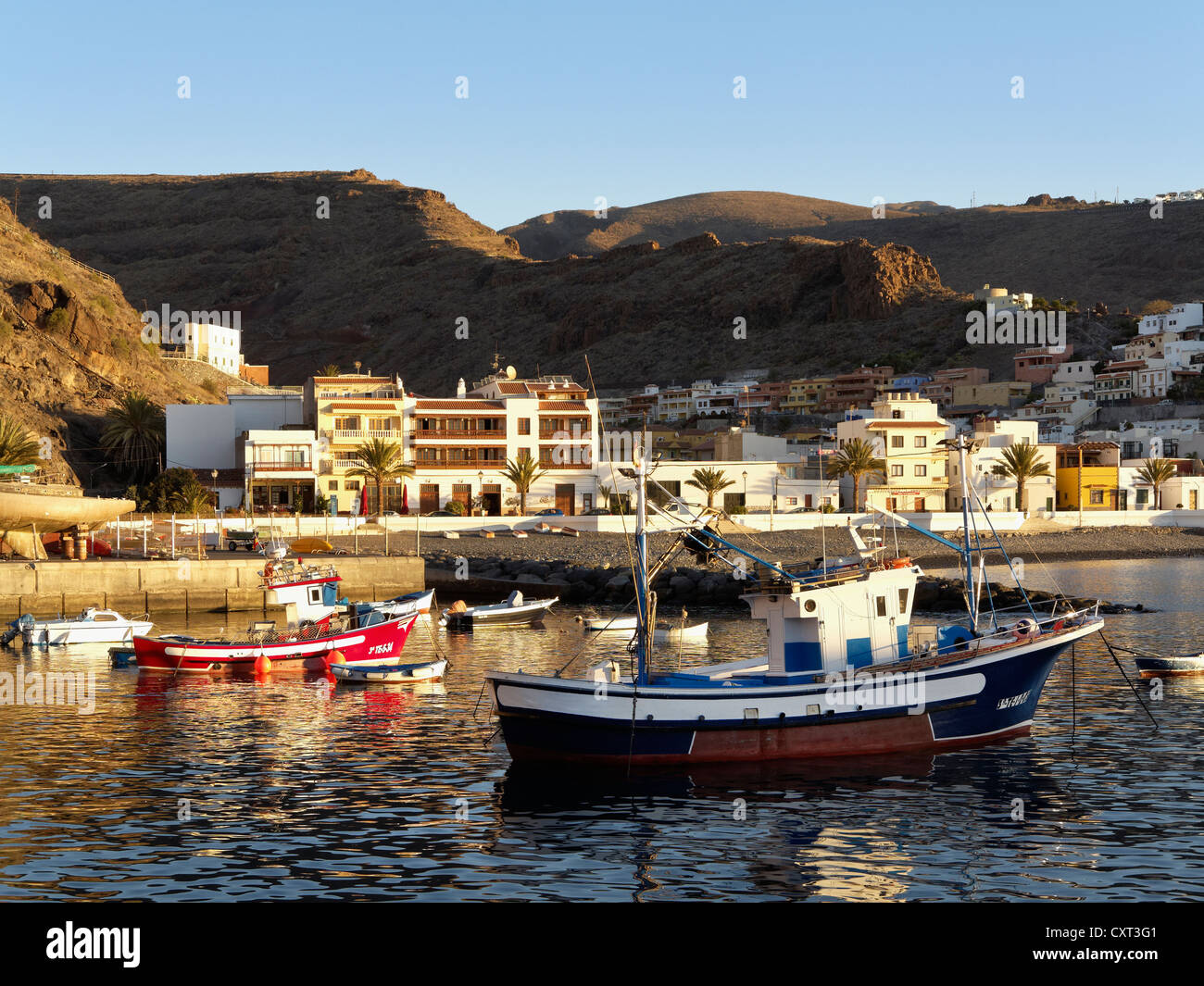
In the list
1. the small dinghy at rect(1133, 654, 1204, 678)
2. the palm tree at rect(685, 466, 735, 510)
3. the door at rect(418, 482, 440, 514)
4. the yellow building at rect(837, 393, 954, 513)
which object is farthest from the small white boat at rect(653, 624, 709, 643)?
the yellow building at rect(837, 393, 954, 513)

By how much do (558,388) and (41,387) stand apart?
41.6 m

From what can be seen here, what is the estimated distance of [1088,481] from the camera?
347ft

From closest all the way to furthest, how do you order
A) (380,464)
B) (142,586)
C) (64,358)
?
(142,586) → (380,464) → (64,358)

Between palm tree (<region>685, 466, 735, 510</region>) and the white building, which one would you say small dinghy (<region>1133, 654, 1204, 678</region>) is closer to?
palm tree (<region>685, 466, 735, 510</region>)

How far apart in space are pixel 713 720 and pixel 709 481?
6550 centimetres

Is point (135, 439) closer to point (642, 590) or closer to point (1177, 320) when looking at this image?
point (642, 590)

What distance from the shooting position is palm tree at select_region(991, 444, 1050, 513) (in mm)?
99875

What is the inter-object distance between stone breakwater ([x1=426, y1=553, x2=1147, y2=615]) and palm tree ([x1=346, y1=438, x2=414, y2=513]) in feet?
55.0

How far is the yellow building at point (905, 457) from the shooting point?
9906 cm

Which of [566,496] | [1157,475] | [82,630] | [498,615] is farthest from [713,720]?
[1157,475]

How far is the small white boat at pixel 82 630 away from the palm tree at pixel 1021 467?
238ft

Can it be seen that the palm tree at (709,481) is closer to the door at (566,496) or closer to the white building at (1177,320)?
the door at (566,496)
